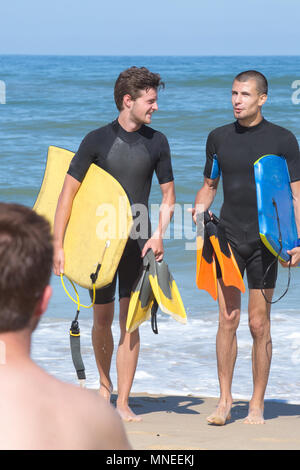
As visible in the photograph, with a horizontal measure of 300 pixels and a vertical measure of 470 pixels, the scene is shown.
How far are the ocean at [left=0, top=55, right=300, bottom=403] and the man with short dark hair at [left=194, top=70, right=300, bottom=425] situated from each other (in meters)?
0.95

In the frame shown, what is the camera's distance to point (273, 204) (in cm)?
410

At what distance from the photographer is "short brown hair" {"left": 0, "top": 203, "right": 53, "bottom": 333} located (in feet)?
4.10

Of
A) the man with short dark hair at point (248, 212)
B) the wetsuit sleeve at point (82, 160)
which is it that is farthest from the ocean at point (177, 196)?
the wetsuit sleeve at point (82, 160)

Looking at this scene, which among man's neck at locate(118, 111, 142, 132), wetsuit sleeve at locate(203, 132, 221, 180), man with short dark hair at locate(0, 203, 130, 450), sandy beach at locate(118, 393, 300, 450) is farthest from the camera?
wetsuit sleeve at locate(203, 132, 221, 180)

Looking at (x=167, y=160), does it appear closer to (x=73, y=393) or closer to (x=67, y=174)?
(x=67, y=174)

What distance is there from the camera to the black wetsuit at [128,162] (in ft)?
13.4

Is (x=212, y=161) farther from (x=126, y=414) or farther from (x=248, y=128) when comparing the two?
(x=126, y=414)

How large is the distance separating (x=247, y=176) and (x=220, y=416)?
1.29 meters

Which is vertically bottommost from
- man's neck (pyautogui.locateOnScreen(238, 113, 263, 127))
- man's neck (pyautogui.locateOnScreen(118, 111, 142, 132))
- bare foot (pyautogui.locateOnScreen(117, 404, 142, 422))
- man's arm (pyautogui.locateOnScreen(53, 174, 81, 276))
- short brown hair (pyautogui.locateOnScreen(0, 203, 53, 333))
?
bare foot (pyautogui.locateOnScreen(117, 404, 142, 422))

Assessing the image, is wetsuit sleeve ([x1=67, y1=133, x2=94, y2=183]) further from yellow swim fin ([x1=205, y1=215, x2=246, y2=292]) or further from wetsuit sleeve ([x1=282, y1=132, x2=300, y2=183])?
wetsuit sleeve ([x1=282, y1=132, x2=300, y2=183])

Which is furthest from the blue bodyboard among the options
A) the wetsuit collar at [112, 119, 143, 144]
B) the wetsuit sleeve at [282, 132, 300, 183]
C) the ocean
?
the ocean

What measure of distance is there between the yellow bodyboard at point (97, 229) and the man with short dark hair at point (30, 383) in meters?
2.73

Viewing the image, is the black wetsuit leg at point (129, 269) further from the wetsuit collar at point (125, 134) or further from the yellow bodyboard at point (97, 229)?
the wetsuit collar at point (125, 134)
